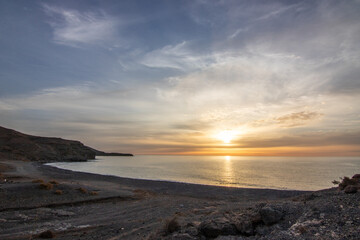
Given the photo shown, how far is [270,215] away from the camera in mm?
9531

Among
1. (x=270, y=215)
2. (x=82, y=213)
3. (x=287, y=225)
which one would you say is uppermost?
(x=270, y=215)

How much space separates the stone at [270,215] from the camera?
31.0 feet

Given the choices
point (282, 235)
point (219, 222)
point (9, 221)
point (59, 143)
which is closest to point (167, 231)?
point (219, 222)

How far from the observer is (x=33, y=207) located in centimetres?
1836

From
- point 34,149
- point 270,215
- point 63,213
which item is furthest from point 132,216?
point 34,149

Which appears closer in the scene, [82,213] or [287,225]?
[287,225]

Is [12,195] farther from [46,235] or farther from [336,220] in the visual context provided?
[336,220]

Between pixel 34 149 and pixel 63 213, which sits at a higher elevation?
pixel 34 149

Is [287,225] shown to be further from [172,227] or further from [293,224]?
[172,227]

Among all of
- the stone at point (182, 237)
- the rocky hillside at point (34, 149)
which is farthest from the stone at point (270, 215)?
the rocky hillside at point (34, 149)

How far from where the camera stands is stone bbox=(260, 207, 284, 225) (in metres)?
9.44

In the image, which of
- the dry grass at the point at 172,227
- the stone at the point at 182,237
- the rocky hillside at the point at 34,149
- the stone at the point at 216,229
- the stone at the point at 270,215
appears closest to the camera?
the stone at the point at 182,237

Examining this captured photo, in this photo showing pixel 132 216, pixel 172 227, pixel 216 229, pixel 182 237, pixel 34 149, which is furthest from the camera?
pixel 34 149

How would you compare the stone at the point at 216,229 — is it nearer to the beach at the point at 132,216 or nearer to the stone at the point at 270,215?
the beach at the point at 132,216
